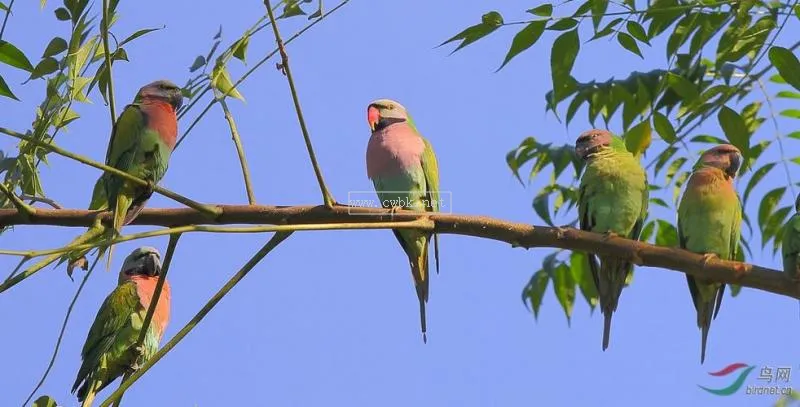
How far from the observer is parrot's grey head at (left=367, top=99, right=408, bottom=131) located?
5504 mm

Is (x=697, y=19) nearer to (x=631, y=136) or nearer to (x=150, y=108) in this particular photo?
(x=631, y=136)

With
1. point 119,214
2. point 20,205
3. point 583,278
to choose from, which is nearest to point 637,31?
point 583,278

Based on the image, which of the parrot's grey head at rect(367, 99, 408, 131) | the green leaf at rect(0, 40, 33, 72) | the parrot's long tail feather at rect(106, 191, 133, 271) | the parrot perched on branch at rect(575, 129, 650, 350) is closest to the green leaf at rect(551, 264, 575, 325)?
the parrot perched on branch at rect(575, 129, 650, 350)

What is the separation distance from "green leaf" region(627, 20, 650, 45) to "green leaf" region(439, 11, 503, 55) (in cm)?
53

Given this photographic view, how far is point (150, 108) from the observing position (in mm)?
4086

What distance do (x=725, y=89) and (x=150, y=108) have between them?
2.40 m

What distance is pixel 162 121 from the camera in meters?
4.08

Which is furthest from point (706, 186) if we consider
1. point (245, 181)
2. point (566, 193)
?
point (245, 181)

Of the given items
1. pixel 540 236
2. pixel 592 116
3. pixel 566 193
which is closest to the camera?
pixel 540 236

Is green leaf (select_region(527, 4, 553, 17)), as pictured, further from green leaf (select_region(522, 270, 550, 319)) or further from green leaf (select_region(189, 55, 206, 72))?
green leaf (select_region(522, 270, 550, 319))

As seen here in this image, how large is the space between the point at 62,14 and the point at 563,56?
5.47 feet

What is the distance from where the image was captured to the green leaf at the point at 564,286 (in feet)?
16.2

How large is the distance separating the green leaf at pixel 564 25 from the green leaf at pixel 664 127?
47 cm

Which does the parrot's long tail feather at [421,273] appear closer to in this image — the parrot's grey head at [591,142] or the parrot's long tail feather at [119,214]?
the parrot's grey head at [591,142]
